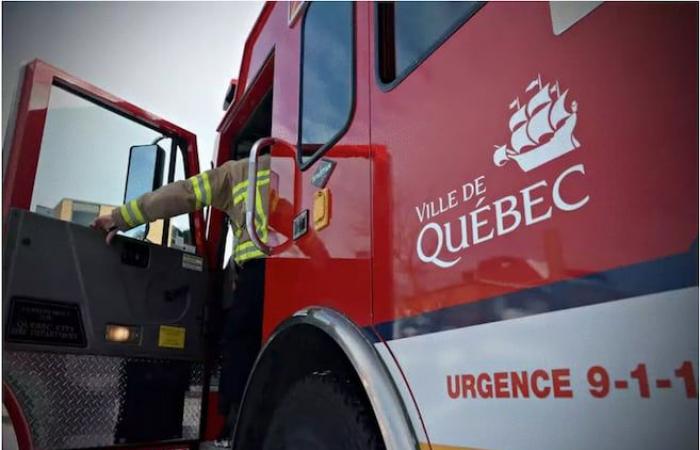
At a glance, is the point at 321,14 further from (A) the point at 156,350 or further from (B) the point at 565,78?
(A) the point at 156,350

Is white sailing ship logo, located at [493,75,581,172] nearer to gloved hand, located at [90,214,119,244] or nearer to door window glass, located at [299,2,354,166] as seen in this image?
door window glass, located at [299,2,354,166]

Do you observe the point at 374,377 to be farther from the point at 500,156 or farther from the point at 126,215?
the point at 126,215

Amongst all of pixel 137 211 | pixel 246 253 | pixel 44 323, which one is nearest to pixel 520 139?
pixel 246 253

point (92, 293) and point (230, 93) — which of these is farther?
point (230, 93)

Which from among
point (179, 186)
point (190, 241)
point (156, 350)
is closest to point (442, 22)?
point (179, 186)

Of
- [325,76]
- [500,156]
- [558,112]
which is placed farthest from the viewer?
[325,76]

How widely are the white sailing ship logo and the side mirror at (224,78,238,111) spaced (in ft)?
8.17

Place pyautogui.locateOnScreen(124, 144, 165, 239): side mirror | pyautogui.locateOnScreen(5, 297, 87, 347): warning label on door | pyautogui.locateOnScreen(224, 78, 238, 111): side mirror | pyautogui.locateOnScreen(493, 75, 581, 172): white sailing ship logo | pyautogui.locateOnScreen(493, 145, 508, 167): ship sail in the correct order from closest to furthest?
pyautogui.locateOnScreen(493, 75, 581, 172): white sailing ship logo, pyautogui.locateOnScreen(493, 145, 508, 167): ship sail, pyautogui.locateOnScreen(5, 297, 87, 347): warning label on door, pyautogui.locateOnScreen(124, 144, 165, 239): side mirror, pyautogui.locateOnScreen(224, 78, 238, 111): side mirror

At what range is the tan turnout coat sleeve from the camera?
8.52 feet

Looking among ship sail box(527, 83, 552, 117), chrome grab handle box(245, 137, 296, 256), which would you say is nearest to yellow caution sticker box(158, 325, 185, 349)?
chrome grab handle box(245, 137, 296, 256)

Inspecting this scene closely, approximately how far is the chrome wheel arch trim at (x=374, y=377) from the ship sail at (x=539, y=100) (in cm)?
67

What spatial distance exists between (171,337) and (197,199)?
0.71m

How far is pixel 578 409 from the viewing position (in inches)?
35.0

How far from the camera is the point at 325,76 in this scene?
1939mm
